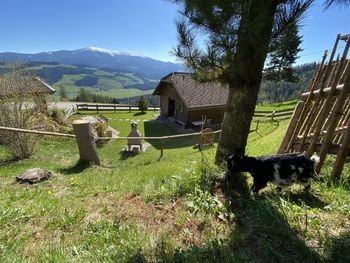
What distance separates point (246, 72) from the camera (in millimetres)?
3316

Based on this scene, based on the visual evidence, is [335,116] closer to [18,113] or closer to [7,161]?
[7,161]

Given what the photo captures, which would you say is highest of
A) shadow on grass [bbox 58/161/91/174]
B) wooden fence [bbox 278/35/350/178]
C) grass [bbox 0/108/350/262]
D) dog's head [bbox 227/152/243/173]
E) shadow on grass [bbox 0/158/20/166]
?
wooden fence [bbox 278/35/350/178]

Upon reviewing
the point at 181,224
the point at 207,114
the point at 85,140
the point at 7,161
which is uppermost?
the point at 181,224

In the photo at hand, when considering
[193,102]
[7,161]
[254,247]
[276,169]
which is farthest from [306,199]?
[193,102]

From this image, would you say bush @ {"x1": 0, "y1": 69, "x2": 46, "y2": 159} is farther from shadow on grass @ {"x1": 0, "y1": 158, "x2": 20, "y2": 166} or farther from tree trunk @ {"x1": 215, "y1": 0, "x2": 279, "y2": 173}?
tree trunk @ {"x1": 215, "y1": 0, "x2": 279, "y2": 173}

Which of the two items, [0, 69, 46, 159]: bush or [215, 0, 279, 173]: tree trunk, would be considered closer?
[215, 0, 279, 173]: tree trunk

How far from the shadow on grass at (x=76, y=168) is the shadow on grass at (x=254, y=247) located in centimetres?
585

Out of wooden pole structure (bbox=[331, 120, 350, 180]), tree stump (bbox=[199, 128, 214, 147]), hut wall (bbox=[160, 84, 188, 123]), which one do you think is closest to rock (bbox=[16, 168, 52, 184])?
wooden pole structure (bbox=[331, 120, 350, 180])

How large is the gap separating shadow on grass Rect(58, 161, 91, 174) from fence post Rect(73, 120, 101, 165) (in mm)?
166

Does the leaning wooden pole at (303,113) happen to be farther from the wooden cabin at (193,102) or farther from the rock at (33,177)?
the wooden cabin at (193,102)

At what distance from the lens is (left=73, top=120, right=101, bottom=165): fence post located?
7.50 metres

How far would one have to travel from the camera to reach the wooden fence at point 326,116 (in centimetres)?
370

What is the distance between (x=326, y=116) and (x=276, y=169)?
186cm

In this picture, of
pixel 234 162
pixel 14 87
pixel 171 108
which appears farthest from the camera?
pixel 171 108
